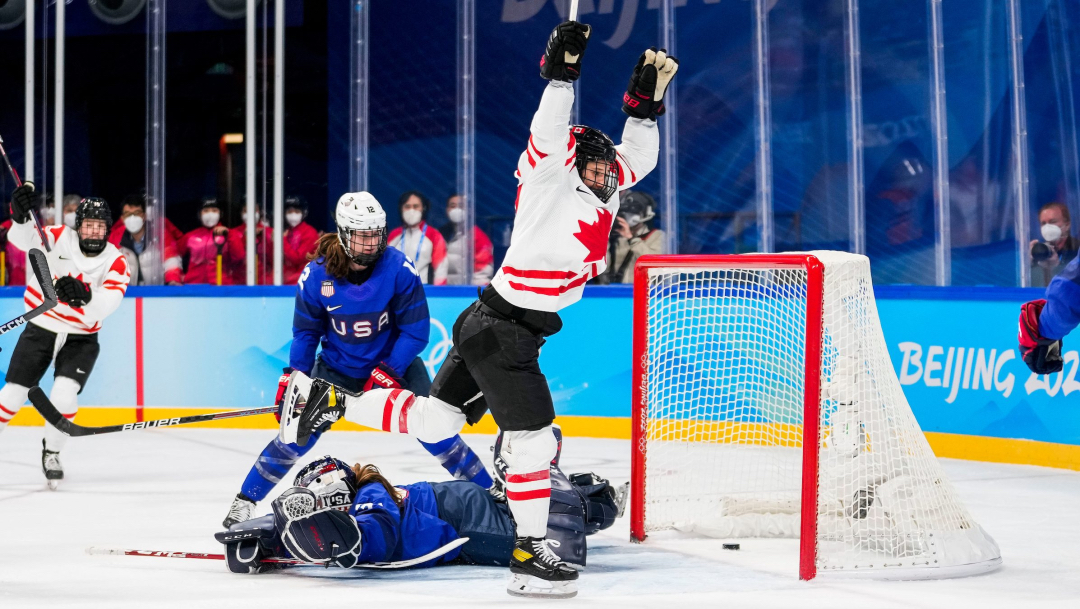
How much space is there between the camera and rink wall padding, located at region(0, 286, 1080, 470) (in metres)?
5.13

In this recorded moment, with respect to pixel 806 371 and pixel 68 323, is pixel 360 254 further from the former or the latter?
pixel 68 323

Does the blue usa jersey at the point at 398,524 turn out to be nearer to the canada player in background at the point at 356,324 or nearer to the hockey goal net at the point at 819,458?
the canada player in background at the point at 356,324

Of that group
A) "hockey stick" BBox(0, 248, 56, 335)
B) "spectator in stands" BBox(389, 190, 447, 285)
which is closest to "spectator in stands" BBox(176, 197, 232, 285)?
"spectator in stands" BBox(389, 190, 447, 285)

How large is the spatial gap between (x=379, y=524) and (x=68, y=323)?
2.43 m

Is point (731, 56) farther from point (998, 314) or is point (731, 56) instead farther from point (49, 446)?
point (49, 446)

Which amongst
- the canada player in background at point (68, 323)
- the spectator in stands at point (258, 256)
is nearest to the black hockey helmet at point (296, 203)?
the spectator in stands at point (258, 256)

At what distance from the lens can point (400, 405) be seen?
3.04 meters

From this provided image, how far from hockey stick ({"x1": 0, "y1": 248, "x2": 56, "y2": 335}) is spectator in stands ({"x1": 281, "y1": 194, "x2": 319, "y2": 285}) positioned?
279cm

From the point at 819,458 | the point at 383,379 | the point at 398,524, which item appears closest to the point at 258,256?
the point at 383,379

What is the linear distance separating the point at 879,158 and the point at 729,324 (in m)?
3.64


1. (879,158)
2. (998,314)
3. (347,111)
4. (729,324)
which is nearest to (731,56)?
(879,158)

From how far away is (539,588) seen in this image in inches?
110

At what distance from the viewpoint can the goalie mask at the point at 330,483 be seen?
2966mm

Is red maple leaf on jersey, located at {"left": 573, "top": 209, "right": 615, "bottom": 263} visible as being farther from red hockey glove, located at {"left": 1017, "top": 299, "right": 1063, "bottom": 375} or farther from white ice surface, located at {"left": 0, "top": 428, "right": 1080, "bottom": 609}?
red hockey glove, located at {"left": 1017, "top": 299, "right": 1063, "bottom": 375}
